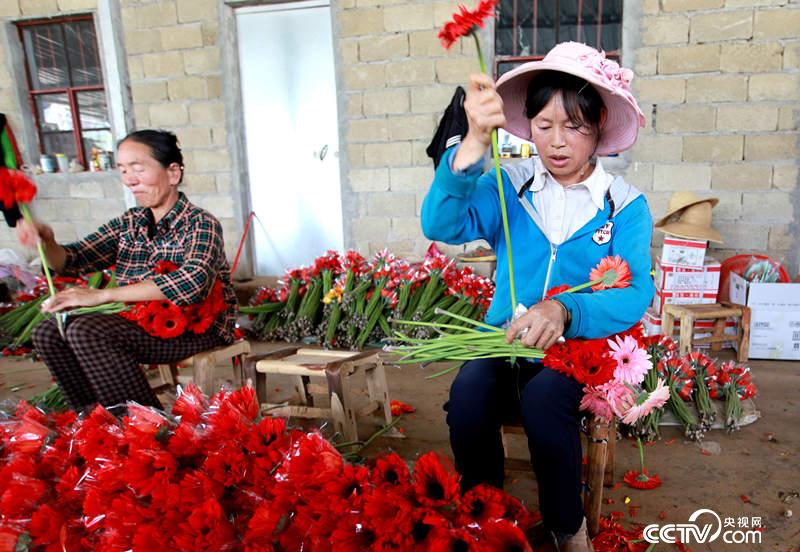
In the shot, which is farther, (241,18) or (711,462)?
(241,18)

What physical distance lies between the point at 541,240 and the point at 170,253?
158cm

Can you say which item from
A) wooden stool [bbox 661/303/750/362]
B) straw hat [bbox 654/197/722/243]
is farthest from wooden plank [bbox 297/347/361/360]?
straw hat [bbox 654/197/722/243]

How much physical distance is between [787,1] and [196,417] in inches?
176

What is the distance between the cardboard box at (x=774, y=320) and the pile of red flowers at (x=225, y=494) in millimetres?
2923

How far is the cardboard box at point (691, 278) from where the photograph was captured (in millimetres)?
3598

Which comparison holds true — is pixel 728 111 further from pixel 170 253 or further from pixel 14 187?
pixel 14 187

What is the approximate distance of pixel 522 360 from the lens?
1655 millimetres

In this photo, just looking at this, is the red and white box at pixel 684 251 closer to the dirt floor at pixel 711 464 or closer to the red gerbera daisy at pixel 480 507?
the dirt floor at pixel 711 464

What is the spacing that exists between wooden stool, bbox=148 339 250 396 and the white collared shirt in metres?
1.47

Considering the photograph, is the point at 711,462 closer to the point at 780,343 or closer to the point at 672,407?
the point at 672,407

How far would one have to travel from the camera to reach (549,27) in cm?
429

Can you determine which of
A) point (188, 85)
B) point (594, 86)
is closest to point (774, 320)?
point (594, 86)

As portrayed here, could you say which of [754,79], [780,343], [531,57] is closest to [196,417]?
[780,343]

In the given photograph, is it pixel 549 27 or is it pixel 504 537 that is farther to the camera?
pixel 549 27
